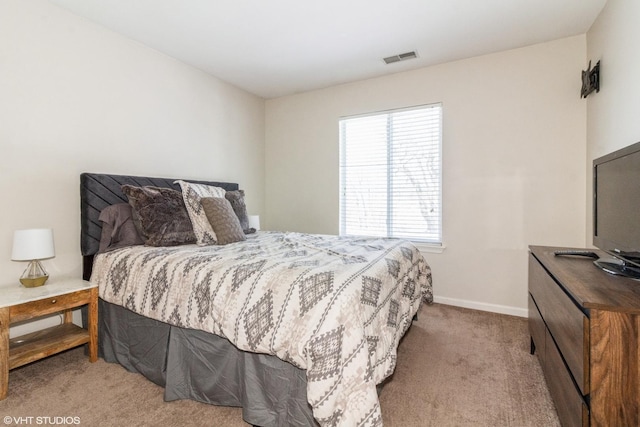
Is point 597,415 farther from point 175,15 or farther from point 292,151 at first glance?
point 292,151

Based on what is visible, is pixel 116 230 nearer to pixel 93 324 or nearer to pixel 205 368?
pixel 93 324

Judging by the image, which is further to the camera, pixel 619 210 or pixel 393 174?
pixel 393 174

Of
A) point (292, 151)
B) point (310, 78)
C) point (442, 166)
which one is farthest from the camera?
point (292, 151)

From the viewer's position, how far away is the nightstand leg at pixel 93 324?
204 centimetres

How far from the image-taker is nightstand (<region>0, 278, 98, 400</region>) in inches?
66.1

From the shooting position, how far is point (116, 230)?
234 cm

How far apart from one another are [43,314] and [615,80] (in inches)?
164

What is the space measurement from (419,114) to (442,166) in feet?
2.20

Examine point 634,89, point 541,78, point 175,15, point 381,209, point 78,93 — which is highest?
point 175,15

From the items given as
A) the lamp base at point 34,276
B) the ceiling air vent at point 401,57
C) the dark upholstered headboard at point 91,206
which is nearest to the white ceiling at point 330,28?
the ceiling air vent at point 401,57

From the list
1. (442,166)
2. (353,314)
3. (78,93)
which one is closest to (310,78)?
(442,166)

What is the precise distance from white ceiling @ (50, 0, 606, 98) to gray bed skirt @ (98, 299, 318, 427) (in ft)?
7.66

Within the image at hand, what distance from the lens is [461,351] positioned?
2.25 metres

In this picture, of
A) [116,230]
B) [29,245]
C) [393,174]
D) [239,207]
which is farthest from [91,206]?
[393,174]
